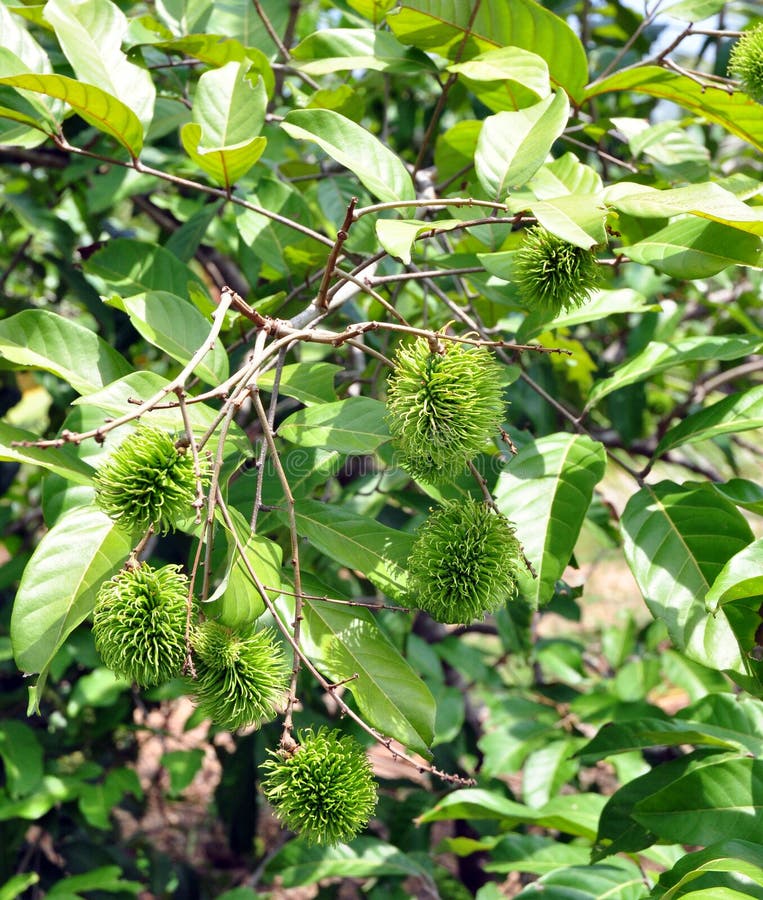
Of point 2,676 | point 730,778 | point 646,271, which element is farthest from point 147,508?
point 646,271

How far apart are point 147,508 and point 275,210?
0.71 metres

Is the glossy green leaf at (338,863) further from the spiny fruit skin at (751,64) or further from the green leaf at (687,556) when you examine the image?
the spiny fruit skin at (751,64)

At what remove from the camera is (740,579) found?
83 cm

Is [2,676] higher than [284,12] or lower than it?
lower

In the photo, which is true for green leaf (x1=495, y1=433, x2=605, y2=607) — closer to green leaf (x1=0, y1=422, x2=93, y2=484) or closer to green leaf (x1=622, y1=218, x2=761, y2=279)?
green leaf (x1=622, y1=218, x2=761, y2=279)

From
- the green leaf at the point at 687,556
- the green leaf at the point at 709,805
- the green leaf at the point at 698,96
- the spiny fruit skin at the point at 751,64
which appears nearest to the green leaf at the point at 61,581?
the green leaf at the point at 687,556

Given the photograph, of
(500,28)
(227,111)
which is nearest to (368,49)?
(500,28)

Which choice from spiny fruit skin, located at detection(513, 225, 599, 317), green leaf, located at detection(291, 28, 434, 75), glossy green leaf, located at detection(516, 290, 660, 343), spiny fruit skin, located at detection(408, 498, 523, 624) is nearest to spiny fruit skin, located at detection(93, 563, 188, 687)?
spiny fruit skin, located at detection(408, 498, 523, 624)

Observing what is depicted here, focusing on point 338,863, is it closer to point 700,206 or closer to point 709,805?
point 709,805

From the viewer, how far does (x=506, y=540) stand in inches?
36.8

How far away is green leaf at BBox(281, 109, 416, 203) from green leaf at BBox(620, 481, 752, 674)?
0.51 meters

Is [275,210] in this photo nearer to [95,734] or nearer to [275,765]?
[275,765]

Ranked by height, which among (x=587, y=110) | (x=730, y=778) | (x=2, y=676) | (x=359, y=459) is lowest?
(x=2, y=676)

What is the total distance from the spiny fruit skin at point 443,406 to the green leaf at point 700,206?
0.21 metres
